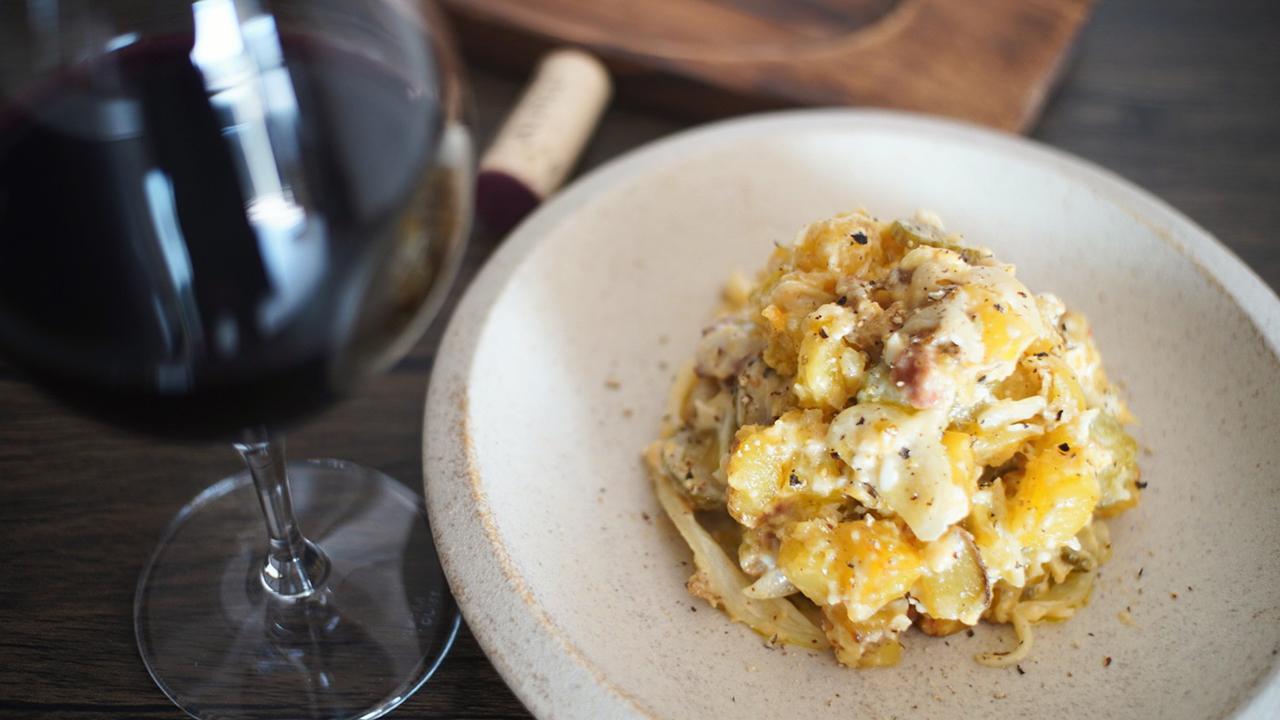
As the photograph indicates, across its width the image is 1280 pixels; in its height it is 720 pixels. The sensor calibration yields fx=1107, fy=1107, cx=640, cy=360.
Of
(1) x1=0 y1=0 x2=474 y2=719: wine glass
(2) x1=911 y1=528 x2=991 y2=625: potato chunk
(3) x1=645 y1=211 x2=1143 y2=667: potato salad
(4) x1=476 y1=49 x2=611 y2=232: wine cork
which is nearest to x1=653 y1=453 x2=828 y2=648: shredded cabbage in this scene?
(3) x1=645 y1=211 x2=1143 y2=667: potato salad

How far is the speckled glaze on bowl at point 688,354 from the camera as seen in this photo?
1059mm

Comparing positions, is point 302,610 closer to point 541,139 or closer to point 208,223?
point 208,223

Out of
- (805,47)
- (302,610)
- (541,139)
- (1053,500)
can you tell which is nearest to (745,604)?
(1053,500)

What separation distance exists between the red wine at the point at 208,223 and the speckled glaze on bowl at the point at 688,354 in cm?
32

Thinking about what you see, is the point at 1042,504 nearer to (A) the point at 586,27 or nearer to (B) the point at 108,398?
(B) the point at 108,398

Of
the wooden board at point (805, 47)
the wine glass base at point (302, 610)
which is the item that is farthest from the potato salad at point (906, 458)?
the wooden board at point (805, 47)

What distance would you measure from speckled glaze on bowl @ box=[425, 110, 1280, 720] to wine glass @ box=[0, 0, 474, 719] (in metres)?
0.28

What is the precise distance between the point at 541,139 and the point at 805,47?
1.93ft

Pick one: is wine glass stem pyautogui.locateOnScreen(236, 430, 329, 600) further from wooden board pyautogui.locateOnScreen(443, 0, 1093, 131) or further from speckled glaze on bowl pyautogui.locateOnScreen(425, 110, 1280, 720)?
wooden board pyautogui.locateOnScreen(443, 0, 1093, 131)

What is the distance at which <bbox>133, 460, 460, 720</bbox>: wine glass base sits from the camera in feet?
3.83

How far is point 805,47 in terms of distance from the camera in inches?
81.0

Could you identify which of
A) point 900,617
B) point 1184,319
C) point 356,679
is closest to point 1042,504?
point 900,617

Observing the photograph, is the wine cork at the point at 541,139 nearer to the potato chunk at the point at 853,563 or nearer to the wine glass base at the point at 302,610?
the wine glass base at the point at 302,610

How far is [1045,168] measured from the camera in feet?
4.91
